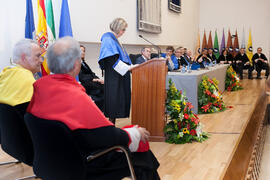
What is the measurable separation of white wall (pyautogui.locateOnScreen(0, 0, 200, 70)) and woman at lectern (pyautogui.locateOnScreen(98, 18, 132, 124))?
1.40 metres

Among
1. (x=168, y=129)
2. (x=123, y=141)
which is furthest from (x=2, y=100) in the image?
(x=168, y=129)

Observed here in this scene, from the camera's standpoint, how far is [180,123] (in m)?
3.68

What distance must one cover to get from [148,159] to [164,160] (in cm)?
137

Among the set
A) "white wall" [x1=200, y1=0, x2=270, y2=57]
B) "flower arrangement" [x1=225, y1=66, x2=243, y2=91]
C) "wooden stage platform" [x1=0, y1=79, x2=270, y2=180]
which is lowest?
"wooden stage platform" [x1=0, y1=79, x2=270, y2=180]

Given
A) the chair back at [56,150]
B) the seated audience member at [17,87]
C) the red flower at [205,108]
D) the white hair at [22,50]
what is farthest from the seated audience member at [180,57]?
the chair back at [56,150]

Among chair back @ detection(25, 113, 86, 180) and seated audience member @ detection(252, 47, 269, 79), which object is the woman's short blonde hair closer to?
chair back @ detection(25, 113, 86, 180)

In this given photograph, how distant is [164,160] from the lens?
3.05m

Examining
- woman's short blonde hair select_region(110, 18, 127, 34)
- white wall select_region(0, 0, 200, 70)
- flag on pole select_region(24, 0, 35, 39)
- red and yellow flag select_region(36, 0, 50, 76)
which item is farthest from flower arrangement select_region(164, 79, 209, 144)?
white wall select_region(0, 0, 200, 70)

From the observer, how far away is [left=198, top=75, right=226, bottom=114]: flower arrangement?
5.21 meters

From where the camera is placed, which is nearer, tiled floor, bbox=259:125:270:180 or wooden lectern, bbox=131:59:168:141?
tiled floor, bbox=259:125:270:180

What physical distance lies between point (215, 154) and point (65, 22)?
3.00 meters

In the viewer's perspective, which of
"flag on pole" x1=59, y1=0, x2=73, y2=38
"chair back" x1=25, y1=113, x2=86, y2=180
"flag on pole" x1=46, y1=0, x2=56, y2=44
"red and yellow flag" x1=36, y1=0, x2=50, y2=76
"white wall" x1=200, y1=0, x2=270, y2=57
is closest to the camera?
"chair back" x1=25, y1=113, x2=86, y2=180

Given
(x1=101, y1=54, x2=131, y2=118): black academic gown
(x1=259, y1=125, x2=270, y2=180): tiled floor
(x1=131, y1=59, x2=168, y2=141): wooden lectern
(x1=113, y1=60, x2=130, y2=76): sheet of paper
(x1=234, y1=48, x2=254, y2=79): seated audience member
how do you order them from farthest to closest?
(x1=234, y1=48, x2=254, y2=79): seated audience member, (x1=101, y1=54, x2=131, y2=118): black academic gown, (x1=113, y1=60, x2=130, y2=76): sheet of paper, (x1=131, y1=59, x2=168, y2=141): wooden lectern, (x1=259, y1=125, x2=270, y2=180): tiled floor

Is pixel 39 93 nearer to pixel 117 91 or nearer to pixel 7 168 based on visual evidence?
pixel 7 168
